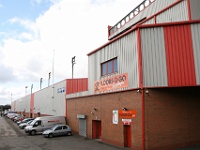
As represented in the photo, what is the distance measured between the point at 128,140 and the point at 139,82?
5117 mm

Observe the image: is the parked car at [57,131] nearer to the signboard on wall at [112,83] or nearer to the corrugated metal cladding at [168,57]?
the signboard on wall at [112,83]

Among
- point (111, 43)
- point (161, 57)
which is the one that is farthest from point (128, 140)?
point (111, 43)

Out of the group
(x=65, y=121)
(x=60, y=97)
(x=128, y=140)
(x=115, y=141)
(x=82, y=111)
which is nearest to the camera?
(x=128, y=140)

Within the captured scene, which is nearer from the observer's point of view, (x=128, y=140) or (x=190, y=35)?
(x=190, y=35)

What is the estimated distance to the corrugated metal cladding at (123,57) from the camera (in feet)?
55.7

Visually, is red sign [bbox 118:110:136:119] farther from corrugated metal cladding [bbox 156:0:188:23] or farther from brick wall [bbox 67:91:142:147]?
corrugated metal cladding [bbox 156:0:188:23]

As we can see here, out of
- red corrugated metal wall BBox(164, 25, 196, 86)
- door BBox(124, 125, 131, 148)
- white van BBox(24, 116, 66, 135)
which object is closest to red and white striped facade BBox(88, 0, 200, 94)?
red corrugated metal wall BBox(164, 25, 196, 86)

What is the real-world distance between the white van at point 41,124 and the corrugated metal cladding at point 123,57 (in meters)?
10.4

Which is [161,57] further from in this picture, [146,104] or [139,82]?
[146,104]

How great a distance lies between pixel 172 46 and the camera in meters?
15.8

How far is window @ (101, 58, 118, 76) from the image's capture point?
2011 centimetres

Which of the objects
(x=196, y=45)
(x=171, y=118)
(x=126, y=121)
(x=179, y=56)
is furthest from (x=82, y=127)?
(x=196, y=45)

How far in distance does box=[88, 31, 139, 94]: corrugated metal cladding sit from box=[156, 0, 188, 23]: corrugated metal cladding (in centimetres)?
388

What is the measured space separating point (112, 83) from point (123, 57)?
2.77 m
